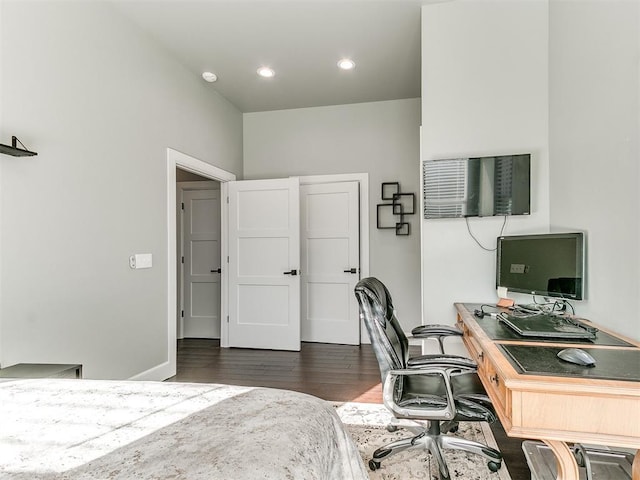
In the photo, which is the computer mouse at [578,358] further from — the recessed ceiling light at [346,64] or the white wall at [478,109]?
the recessed ceiling light at [346,64]

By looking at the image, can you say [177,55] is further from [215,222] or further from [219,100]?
[215,222]

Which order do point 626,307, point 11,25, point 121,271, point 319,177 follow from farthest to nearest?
point 319,177 < point 121,271 < point 11,25 < point 626,307

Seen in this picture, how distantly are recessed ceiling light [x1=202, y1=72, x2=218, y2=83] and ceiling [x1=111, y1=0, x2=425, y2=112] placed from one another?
0.06 m

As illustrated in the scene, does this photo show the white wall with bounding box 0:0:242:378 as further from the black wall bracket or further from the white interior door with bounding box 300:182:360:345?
the white interior door with bounding box 300:182:360:345

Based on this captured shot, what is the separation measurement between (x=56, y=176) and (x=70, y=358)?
1.18m

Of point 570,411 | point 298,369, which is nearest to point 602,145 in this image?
point 570,411

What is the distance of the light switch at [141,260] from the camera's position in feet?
9.60

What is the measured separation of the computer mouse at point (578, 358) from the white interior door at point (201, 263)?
4.33 m

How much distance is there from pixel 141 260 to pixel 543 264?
295cm

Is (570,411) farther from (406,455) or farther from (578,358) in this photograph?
(406,455)

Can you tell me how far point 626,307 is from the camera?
1705 millimetres

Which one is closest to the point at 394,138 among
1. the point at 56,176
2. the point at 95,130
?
the point at 95,130

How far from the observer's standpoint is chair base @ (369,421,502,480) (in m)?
1.83

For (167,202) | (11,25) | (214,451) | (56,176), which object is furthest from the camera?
(167,202)
